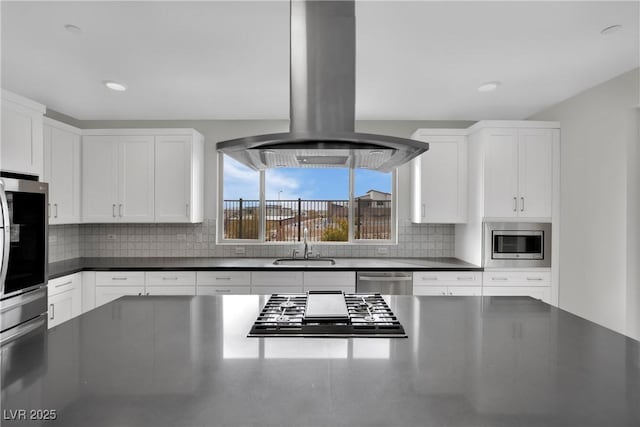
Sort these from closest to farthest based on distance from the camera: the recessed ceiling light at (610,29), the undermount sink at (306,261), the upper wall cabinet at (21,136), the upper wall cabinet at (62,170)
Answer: the recessed ceiling light at (610,29)
the upper wall cabinet at (21,136)
the upper wall cabinet at (62,170)
the undermount sink at (306,261)

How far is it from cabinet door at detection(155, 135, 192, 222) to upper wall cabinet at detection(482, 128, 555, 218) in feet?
9.31

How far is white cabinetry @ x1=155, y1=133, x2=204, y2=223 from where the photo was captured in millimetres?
3906

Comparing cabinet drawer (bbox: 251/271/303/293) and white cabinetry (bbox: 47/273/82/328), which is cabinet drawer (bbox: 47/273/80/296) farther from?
cabinet drawer (bbox: 251/271/303/293)

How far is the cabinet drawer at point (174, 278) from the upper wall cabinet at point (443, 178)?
2265mm

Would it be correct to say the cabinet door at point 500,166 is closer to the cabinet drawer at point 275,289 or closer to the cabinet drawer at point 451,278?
the cabinet drawer at point 451,278

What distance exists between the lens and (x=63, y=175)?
3.68 metres

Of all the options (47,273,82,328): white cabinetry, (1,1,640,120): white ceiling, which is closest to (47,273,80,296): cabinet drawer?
(47,273,82,328): white cabinetry

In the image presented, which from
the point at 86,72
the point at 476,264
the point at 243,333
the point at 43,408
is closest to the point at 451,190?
the point at 476,264

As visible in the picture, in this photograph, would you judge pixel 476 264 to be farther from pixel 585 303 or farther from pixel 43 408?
pixel 43 408

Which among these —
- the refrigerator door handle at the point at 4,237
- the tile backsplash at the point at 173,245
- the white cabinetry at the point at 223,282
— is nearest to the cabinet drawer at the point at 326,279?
the white cabinetry at the point at 223,282

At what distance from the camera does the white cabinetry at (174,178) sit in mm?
3906

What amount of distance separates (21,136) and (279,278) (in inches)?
88.0

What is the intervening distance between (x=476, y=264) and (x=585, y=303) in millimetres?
894

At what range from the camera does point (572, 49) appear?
8.01 feet
